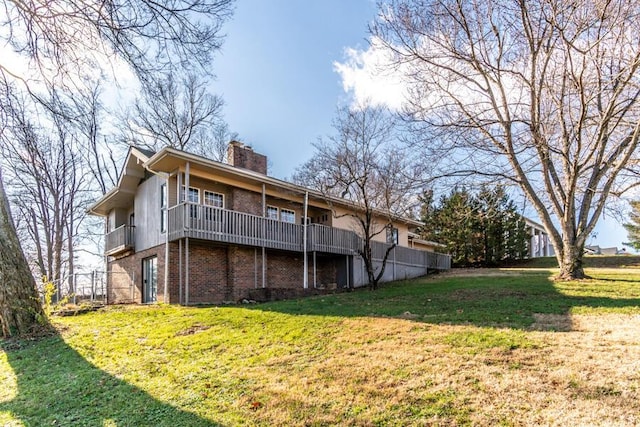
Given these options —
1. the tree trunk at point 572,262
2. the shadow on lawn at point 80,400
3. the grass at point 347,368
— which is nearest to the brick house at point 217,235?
the grass at point 347,368

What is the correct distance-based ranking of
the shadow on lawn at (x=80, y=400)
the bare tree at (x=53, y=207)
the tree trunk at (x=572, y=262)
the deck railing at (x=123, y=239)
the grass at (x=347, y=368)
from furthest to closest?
the bare tree at (x=53, y=207) → the deck railing at (x=123, y=239) → the tree trunk at (x=572, y=262) → the shadow on lawn at (x=80, y=400) → the grass at (x=347, y=368)

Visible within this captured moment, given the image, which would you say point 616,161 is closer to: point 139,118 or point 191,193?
point 191,193

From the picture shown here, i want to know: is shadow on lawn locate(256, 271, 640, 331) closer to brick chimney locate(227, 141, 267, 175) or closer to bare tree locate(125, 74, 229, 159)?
brick chimney locate(227, 141, 267, 175)

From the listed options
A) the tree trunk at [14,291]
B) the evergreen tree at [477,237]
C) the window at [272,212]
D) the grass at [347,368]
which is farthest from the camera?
the evergreen tree at [477,237]

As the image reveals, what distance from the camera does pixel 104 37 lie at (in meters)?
7.68

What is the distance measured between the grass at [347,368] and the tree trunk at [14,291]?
2.76 ft

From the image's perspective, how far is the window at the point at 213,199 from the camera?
49.4 feet

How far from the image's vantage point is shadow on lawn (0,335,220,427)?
4822 mm

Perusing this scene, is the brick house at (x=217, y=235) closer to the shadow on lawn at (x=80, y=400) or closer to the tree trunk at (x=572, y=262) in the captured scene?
the tree trunk at (x=572, y=262)

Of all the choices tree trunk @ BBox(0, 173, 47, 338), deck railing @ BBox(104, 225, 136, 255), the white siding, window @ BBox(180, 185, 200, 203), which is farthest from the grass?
deck railing @ BBox(104, 225, 136, 255)

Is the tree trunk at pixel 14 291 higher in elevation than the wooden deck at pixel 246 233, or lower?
lower

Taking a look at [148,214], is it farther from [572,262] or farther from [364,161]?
[572,262]

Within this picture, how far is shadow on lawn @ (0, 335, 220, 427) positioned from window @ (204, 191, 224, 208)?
26.1 ft

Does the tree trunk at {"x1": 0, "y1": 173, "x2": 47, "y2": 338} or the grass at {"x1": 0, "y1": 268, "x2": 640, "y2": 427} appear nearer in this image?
the grass at {"x1": 0, "y1": 268, "x2": 640, "y2": 427}
